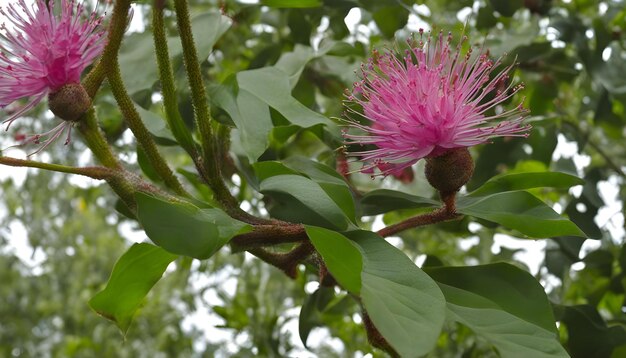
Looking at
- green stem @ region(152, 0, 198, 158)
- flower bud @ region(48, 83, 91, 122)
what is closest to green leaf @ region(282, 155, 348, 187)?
green stem @ region(152, 0, 198, 158)

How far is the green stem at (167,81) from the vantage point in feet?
2.43

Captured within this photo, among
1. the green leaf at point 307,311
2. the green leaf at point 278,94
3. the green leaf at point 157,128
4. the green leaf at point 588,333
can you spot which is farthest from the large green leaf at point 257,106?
the green leaf at point 588,333

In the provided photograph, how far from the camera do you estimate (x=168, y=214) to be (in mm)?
587

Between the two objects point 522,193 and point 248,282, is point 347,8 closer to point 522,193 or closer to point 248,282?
point 522,193

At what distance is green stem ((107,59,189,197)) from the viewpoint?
76cm

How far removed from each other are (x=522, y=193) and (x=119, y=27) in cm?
41

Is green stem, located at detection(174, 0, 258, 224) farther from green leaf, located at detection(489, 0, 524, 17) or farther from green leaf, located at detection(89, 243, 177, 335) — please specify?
green leaf, located at detection(489, 0, 524, 17)

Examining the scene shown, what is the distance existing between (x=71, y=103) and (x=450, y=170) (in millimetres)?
379

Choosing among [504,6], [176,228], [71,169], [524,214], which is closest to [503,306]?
[524,214]

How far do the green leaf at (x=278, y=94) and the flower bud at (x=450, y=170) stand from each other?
0.13 metres

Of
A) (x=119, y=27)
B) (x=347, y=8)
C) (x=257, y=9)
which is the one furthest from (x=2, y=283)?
(x=119, y=27)

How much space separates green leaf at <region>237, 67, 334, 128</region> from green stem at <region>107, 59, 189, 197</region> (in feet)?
0.42

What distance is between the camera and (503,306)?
0.70 m

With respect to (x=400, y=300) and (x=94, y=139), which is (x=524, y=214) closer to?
(x=400, y=300)
